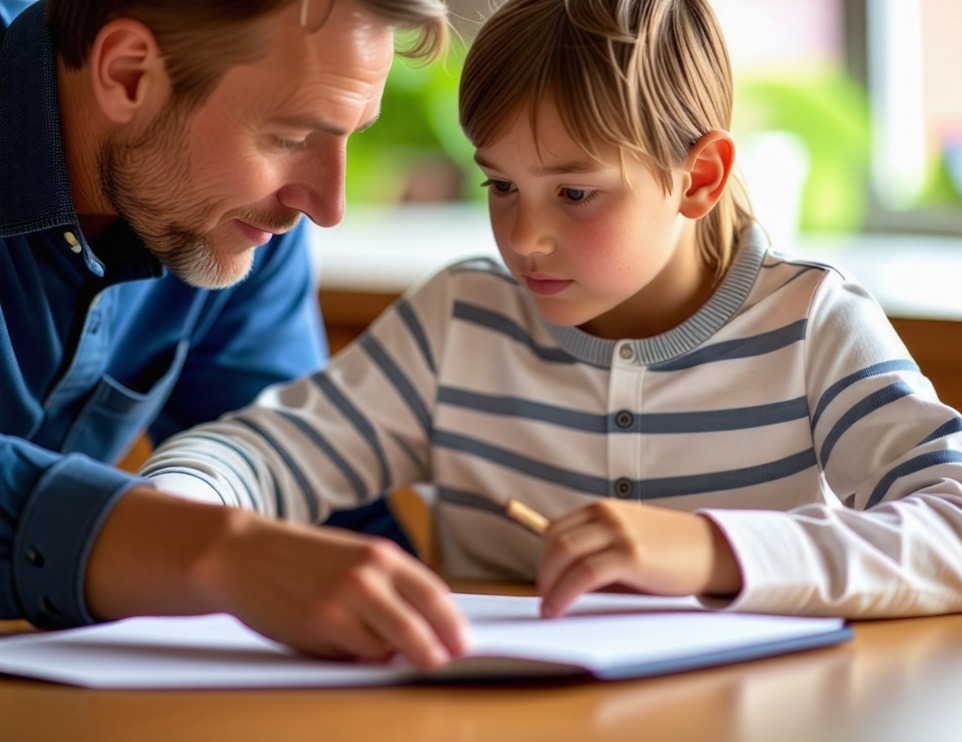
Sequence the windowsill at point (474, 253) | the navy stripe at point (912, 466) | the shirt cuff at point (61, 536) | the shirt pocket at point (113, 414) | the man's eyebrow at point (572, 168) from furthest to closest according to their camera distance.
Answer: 1. the windowsill at point (474, 253)
2. the shirt pocket at point (113, 414)
3. the man's eyebrow at point (572, 168)
4. the navy stripe at point (912, 466)
5. the shirt cuff at point (61, 536)

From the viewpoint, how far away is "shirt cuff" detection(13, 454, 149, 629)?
751 mm

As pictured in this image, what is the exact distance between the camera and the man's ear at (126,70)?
0.96 metres

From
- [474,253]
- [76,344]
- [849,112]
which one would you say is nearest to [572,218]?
[76,344]

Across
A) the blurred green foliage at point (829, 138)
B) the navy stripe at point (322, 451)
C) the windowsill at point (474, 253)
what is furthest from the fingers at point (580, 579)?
the blurred green foliage at point (829, 138)

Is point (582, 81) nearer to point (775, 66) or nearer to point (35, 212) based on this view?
point (35, 212)

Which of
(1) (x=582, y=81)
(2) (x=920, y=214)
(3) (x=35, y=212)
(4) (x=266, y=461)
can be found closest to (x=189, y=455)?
(4) (x=266, y=461)

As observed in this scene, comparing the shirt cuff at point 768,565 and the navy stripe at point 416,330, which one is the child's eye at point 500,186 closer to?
the navy stripe at point 416,330

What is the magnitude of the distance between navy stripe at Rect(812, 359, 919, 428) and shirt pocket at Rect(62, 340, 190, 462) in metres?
0.62

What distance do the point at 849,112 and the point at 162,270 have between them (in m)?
1.46

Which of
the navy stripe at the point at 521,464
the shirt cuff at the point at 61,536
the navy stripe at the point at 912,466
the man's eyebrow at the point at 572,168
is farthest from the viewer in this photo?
the navy stripe at the point at 521,464

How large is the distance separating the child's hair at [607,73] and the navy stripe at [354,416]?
30 centimetres

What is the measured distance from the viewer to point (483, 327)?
3.98ft

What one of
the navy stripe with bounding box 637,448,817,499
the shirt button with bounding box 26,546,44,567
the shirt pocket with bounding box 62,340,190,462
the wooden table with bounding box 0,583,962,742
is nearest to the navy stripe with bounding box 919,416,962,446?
the navy stripe with bounding box 637,448,817,499

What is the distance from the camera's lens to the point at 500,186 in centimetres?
107
